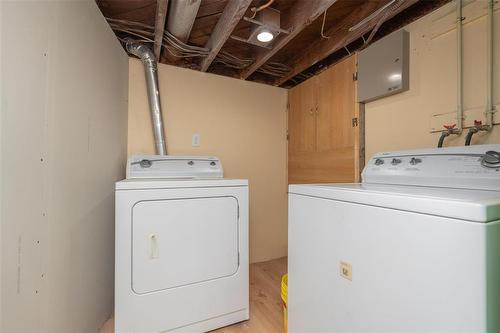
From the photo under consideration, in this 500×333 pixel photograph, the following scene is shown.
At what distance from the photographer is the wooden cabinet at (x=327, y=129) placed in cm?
191

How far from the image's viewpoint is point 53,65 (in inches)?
43.1

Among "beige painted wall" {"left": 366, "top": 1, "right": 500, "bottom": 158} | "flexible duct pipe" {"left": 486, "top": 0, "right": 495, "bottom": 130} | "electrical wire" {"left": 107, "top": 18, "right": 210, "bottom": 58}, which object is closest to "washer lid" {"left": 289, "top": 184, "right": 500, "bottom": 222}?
"flexible duct pipe" {"left": 486, "top": 0, "right": 495, "bottom": 130}

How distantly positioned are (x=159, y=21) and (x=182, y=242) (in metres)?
1.56

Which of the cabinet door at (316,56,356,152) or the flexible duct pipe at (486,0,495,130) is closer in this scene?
the flexible duct pipe at (486,0,495,130)

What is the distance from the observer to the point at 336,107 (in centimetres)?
206

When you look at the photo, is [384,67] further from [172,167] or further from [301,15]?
[172,167]

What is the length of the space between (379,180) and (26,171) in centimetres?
174

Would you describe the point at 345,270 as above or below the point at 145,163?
below

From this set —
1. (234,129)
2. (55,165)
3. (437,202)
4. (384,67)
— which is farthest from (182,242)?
(384,67)

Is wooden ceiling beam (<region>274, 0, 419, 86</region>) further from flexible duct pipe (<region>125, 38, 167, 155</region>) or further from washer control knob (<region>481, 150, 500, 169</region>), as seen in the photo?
flexible duct pipe (<region>125, 38, 167, 155</region>)

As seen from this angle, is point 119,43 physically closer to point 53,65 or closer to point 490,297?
point 53,65

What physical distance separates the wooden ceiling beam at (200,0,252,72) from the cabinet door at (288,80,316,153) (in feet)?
3.41

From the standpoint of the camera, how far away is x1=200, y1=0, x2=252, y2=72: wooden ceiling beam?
1462mm

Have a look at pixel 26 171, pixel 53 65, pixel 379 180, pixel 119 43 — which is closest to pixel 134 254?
pixel 26 171
